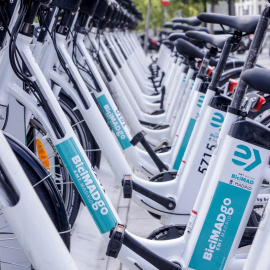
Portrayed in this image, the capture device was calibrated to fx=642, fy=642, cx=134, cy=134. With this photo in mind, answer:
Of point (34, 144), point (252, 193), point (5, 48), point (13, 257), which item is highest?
point (5, 48)

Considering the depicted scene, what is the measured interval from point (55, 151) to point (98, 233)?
1307 mm

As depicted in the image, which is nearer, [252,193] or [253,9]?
[252,193]

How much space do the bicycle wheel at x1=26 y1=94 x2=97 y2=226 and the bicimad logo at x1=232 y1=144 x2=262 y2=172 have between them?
2.68 feet

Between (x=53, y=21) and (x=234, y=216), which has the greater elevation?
(x=53, y=21)

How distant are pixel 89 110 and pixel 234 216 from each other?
1153mm

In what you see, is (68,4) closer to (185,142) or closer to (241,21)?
(241,21)

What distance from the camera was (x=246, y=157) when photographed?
2305 millimetres

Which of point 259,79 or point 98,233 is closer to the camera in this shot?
point 259,79

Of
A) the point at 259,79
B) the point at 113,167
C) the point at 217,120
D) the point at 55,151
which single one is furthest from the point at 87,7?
the point at 259,79

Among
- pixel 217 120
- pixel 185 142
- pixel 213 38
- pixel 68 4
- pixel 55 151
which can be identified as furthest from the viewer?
pixel 185 142

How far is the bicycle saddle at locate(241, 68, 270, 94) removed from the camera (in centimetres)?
192

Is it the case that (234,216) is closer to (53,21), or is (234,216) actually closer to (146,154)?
(53,21)

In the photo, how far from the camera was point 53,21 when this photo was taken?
3.05 meters

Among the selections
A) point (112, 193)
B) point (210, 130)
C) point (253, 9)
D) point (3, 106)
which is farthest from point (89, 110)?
point (253, 9)
